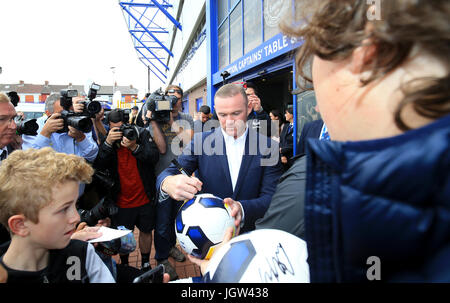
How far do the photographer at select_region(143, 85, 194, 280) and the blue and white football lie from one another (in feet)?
5.29

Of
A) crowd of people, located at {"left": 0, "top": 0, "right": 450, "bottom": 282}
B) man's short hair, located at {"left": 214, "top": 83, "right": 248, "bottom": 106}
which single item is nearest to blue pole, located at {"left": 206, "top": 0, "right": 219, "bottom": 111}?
man's short hair, located at {"left": 214, "top": 83, "right": 248, "bottom": 106}

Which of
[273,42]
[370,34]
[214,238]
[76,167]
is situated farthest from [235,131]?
[273,42]

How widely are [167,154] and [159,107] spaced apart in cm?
66

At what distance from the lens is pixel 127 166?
3.11m

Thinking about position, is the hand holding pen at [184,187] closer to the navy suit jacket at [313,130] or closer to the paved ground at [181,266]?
the navy suit jacket at [313,130]

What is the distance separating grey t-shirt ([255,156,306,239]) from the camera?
3.37 feet

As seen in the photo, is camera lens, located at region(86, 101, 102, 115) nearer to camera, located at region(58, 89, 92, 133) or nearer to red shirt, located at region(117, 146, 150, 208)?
camera, located at region(58, 89, 92, 133)

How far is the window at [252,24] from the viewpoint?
5.87m

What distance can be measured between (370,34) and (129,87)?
76.3 metres

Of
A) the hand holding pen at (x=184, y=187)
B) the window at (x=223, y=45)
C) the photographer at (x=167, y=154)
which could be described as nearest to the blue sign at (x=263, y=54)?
the window at (x=223, y=45)

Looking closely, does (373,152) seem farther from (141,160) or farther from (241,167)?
(141,160)

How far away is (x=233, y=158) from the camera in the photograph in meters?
2.19

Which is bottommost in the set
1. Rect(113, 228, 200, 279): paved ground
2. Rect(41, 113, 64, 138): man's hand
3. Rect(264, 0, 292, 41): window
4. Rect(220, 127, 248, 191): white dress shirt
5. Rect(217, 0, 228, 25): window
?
Rect(113, 228, 200, 279): paved ground

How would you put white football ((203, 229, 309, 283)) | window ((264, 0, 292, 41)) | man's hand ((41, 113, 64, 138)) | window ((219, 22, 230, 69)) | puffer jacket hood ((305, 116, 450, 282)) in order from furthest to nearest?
1. window ((219, 22, 230, 69))
2. window ((264, 0, 292, 41))
3. man's hand ((41, 113, 64, 138))
4. white football ((203, 229, 309, 283))
5. puffer jacket hood ((305, 116, 450, 282))
